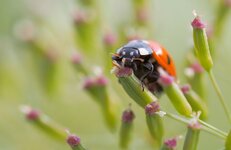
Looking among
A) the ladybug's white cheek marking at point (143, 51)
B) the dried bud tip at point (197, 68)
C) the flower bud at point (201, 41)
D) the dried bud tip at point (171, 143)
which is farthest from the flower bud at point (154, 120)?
the dried bud tip at point (197, 68)

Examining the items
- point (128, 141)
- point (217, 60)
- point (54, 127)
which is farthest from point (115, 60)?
point (217, 60)

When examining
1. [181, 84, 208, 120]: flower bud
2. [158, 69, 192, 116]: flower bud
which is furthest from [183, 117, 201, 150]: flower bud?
[181, 84, 208, 120]: flower bud

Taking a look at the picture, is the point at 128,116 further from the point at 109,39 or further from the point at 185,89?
the point at 109,39

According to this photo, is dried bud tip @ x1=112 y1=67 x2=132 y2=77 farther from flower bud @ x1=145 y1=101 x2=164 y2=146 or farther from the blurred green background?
the blurred green background

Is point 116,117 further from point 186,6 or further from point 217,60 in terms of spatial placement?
point 186,6

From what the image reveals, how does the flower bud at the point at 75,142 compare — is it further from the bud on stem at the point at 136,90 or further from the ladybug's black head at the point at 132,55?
the ladybug's black head at the point at 132,55
